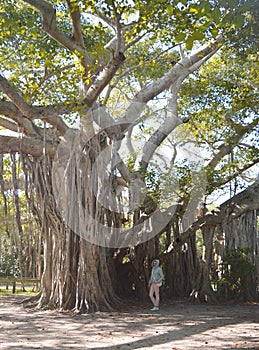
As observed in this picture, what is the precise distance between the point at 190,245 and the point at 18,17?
523 centimetres

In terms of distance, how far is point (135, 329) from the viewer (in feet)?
19.2

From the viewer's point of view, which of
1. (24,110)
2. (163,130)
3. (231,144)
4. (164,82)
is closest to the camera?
(24,110)

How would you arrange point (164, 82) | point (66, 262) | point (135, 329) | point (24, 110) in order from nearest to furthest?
point (135, 329)
point (24, 110)
point (66, 262)
point (164, 82)

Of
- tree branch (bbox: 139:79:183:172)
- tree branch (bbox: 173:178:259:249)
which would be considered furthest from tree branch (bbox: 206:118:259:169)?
tree branch (bbox: 139:79:183:172)

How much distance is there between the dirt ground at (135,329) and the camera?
15.9 feet

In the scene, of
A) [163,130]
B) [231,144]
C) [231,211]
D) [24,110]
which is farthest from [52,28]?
[231,211]

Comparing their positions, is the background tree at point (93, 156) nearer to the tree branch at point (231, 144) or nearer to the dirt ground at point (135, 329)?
the tree branch at point (231, 144)

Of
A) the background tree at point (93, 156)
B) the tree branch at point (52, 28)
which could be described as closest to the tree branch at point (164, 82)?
Answer: the background tree at point (93, 156)

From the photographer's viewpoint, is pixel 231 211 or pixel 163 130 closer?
pixel 231 211

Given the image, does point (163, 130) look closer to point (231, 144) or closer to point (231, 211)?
point (231, 144)

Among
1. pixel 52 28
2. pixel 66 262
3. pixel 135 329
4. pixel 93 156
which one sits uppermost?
pixel 52 28

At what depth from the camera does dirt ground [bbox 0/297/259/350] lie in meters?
4.86

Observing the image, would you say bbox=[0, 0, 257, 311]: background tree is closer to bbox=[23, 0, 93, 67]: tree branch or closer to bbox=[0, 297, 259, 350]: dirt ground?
bbox=[23, 0, 93, 67]: tree branch

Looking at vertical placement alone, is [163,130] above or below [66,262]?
above
